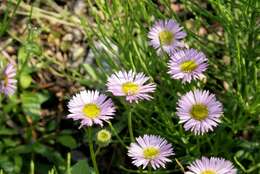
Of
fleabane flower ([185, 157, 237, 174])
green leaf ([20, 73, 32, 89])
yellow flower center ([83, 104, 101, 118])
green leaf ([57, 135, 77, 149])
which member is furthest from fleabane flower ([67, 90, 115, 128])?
green leaf ([20, 73, 32, 89])

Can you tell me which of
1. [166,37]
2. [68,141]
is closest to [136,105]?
[166,37]

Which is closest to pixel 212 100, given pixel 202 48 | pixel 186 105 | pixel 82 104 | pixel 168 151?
pixel 186 105

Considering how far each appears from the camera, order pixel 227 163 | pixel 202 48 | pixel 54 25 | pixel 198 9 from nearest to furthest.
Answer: pixel 227 163
pixel 198 9
pixel 202 48
pixel 54 25

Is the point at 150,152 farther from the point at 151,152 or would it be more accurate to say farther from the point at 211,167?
the point at 211,167

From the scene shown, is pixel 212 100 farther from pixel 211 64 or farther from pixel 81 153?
pixel 81 153

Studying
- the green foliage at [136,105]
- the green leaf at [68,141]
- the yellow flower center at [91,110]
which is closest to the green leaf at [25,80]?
the green foliage at [136,105]

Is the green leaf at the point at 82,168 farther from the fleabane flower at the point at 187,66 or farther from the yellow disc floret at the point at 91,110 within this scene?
the fleabane flower at the point at 187,66

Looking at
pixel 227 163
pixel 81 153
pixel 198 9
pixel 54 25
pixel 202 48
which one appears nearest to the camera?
pixel 227 163

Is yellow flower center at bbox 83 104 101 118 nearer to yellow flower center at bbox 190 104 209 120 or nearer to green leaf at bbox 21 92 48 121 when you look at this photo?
yellow flower center at bbox 190 104 209 120
